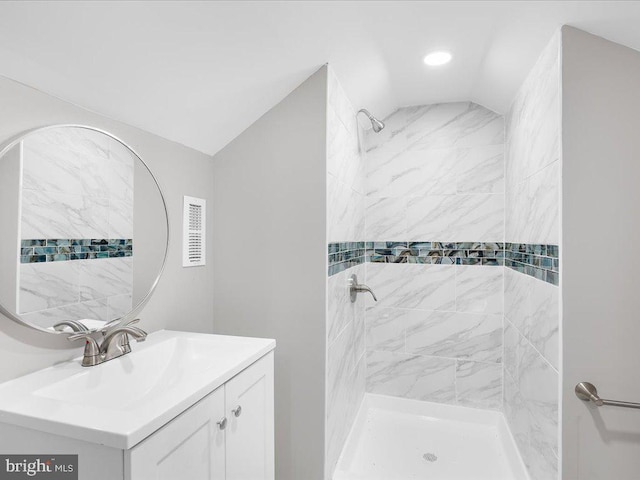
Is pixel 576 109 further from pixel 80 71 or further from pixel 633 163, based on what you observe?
pixel 80 71

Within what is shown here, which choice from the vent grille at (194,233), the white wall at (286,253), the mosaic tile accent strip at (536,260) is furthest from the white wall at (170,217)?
the mosaic tile accent strip at (536,260)

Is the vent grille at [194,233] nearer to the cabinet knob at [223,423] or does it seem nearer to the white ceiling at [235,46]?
the white ceiling at [235,46]

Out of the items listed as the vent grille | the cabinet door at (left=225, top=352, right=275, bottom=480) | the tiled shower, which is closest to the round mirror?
the vent grille

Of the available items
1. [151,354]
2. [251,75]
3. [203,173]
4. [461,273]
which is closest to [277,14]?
[251,75]

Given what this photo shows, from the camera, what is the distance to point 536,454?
1.66 metres

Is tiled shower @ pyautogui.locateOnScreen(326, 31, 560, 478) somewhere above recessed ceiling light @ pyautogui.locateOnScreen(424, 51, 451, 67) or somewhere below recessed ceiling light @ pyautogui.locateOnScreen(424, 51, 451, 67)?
below

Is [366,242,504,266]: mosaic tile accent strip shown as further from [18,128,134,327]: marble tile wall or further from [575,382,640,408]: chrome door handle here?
[18,128,134,327]: marble tile wall

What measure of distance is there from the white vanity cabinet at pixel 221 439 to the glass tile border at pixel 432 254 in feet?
2.23

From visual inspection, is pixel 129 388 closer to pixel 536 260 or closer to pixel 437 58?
pixel 536 260

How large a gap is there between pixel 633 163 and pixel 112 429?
1.80 m

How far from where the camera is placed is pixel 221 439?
1.11m

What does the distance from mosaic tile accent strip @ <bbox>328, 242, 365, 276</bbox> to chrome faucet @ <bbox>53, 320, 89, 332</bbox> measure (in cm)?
100

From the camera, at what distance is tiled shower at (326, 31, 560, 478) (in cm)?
198

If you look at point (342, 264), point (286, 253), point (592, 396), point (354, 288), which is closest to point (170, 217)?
point (286, 253)
